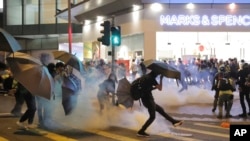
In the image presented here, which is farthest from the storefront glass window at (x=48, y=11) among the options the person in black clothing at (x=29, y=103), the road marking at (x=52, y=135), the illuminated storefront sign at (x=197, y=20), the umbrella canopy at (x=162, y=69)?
the umbrella canopy at (x=162, y=69)

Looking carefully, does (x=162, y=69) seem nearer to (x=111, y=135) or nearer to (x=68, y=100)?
(x=111, y=135)

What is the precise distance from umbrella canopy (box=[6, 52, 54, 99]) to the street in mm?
1122

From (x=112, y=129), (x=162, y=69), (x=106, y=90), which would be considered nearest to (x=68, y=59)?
(x=106, y=90)

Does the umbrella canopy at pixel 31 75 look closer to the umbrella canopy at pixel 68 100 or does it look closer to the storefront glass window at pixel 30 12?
the umbrella canopy at pixel 68 100

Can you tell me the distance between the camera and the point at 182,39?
27828 millimetres

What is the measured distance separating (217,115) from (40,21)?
37.9 m

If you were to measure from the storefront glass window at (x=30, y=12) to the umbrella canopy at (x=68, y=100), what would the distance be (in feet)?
131

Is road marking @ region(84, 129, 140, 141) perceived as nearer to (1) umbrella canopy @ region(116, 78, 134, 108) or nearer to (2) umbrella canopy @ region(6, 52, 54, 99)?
(1) umbrella canopy @ region(116, 78, 134, 108)

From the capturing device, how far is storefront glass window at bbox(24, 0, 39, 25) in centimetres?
5090

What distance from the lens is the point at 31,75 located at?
10.4 metres

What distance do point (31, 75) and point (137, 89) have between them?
250cm

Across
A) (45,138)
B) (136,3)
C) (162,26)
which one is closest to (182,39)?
(162,26)

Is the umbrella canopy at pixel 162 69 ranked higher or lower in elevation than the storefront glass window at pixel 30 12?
lower

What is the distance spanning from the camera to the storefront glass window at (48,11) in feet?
163
